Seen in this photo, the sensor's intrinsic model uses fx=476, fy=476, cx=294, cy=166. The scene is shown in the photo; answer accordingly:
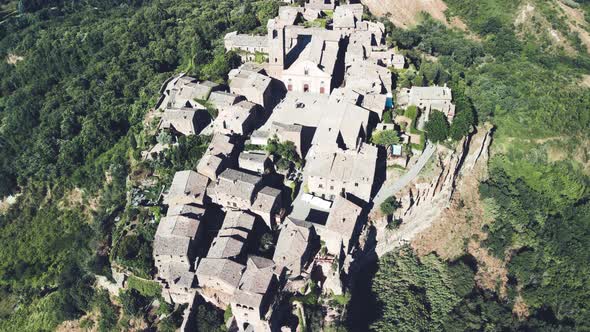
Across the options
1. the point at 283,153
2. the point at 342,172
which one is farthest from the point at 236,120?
the point at 342,172

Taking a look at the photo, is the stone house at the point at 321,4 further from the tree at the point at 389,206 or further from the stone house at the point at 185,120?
the tree at the point at 389,206

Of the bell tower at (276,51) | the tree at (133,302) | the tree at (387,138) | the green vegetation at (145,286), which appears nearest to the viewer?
the green vegetation at (145,286)

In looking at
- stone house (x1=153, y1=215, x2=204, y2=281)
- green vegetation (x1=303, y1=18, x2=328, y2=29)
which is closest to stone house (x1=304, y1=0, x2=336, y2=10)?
green vegetation (x1=303, y1=18, x2=328, y2=29)

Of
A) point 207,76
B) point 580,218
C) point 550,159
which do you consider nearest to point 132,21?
point 207,76

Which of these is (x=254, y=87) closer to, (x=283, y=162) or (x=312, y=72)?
(x=312, y=72)

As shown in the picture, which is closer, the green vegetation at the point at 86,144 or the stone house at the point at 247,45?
the green vegetation at the point at 86,144

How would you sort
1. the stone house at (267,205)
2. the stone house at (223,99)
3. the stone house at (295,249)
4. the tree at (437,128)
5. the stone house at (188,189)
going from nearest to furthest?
the stone house at (295,249) → the stone house at (267,205) → the stone house at (188,189) → the tree at (437,128) → the stone house at (223,99)

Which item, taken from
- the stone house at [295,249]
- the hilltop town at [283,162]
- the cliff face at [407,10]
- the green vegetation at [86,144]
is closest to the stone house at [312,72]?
the hilltop town at [283,162]
